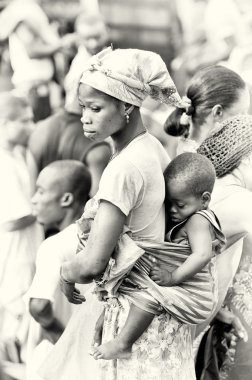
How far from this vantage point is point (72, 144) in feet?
11.9

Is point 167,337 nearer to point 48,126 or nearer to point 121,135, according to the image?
point 121,135

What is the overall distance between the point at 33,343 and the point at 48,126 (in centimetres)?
118

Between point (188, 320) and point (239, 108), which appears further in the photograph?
point (239, 108)

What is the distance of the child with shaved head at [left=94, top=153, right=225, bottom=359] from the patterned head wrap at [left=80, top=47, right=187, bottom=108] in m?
0.25

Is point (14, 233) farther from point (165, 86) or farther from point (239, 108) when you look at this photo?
point (165, 86)

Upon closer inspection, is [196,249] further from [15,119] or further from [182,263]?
[15,119]

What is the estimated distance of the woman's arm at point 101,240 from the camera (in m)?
1.98

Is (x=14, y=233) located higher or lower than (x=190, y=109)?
lower

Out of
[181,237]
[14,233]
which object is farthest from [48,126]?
[181,237]

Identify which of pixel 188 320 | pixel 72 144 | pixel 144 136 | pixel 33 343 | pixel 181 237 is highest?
pixel 144 136

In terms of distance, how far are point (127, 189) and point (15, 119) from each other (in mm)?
1878

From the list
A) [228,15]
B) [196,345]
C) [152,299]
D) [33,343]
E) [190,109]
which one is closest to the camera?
[152,299]

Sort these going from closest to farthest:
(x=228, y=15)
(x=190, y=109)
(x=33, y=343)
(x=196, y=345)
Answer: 1. (x=190, y=109)
2. (x=196, y=345)
3. (x=228, y=15)
4. (x=33, y=343)

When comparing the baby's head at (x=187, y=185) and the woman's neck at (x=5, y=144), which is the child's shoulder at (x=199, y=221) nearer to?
the baby's head at (x=187, y=185)
